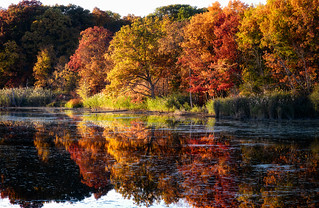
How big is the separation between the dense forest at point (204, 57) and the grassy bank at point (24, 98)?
12.5 ft

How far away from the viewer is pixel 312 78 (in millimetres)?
25953

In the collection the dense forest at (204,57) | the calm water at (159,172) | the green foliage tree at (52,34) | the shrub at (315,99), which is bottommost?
the calm water at (159,172)

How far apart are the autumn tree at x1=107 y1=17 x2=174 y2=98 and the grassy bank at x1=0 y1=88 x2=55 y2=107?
48.1 ft

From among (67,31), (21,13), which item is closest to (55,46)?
(67,31)

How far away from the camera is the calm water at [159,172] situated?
6.61m

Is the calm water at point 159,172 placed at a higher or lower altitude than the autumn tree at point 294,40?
lower

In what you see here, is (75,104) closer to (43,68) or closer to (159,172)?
(43,68)

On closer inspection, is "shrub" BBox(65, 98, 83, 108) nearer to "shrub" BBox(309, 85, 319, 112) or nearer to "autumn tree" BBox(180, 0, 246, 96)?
"autumn tree" BBox(180, 0, 246, 96)

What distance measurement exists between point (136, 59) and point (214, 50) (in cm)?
681

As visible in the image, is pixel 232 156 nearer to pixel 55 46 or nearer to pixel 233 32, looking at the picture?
pixel 233 32

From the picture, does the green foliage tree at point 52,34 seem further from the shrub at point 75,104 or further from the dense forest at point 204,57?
the shrub at point 75,104

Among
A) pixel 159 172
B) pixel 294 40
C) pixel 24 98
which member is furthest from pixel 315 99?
pixel 24 98

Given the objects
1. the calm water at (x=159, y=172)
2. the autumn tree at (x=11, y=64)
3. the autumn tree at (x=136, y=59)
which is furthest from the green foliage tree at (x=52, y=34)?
the calm water at (x=159, y=172)

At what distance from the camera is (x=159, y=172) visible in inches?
338
